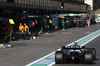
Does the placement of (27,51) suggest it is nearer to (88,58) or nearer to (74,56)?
(74,56)

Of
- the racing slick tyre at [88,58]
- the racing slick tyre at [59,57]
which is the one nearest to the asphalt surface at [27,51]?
the racing slick tyre at [88,58]

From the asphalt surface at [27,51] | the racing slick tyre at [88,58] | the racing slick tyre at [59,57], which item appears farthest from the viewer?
the asphalt surface at [27,51]

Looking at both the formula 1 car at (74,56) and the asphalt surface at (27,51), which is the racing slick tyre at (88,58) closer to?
the formula 1 car at (74,56)

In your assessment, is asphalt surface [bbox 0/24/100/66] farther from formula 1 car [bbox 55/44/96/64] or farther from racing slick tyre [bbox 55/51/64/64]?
racing slick tyre [bbox 55/51/64/64]

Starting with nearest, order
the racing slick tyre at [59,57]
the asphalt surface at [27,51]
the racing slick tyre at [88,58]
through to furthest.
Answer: the racing slick tyre at [88,58] → the racing slick tyre at [59,57] → the asphalt surface at [27,51]

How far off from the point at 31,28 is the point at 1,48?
17771 millimetres

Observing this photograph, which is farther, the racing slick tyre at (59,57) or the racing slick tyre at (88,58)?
the racing slick tyre at (59,57)

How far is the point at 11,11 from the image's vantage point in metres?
33.9

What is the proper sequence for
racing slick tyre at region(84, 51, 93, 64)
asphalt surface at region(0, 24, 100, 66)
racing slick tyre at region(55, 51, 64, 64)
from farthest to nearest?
1. asphalt surface at region(0, 24, 100, 66)
2. racing slick tyre at region(55, 51, 64, 64)
3. racing slick tyre at region(84, 51, 93, 64)

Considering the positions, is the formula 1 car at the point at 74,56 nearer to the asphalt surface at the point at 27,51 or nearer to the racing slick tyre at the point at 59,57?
the racing slick tyre at the point at 59,57

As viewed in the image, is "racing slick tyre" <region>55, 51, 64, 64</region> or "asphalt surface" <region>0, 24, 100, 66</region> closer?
"racing slick tyre" <region>55, 51, 64, 64</region>

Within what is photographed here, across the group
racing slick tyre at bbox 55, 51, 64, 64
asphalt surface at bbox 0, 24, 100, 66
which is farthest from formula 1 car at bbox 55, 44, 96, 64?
asphalt surface at bbox 0, 24, 100, 66

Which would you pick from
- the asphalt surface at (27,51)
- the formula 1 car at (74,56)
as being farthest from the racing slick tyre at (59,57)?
the asphalt surface at (27,51)

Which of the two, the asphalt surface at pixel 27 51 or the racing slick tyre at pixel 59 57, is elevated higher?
the racing slick tyre at pixel 59 57
